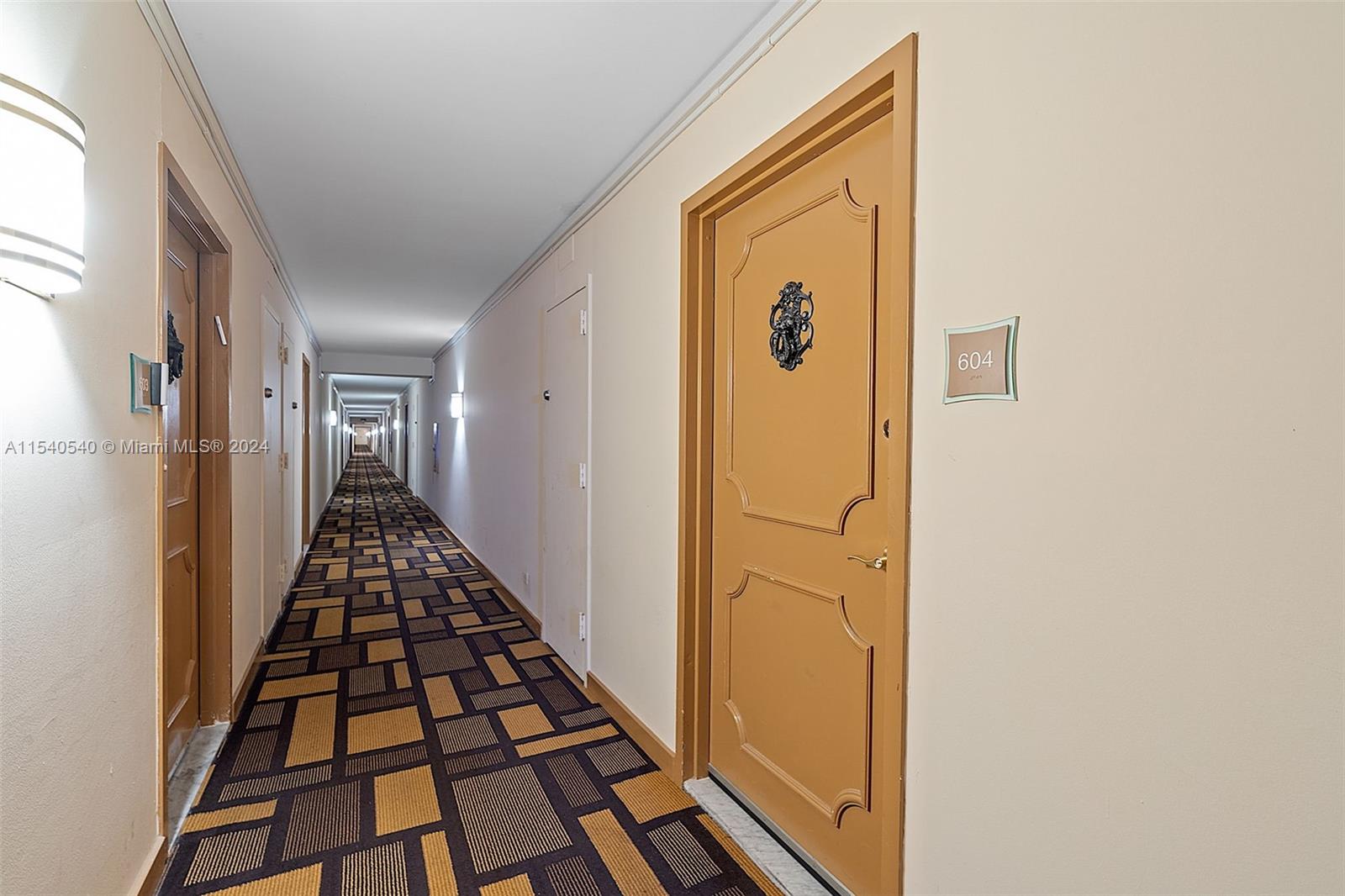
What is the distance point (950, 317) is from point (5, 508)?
170 cm

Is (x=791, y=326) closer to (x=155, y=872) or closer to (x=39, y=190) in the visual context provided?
(x=39, y=190)

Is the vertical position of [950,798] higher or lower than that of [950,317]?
lower

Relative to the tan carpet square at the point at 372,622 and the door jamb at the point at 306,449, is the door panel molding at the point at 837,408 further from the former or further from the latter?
the door jamb at the point at 306,449

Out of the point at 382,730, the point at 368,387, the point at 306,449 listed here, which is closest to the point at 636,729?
the point at 382,730

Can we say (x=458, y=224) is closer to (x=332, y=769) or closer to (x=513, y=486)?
(x=513, y=486)

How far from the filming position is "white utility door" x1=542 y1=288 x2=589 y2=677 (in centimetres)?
321

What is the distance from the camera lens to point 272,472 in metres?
Answer: 4.20

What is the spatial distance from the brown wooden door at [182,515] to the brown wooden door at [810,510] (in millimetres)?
1956

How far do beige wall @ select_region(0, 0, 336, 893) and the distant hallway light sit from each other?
0.31 ft

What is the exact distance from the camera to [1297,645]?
80 cm

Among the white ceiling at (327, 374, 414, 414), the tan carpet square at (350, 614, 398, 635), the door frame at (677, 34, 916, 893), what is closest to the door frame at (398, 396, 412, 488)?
the white ceiling at (327, 374, 414, 414)

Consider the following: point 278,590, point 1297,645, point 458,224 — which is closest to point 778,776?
point 1297,645

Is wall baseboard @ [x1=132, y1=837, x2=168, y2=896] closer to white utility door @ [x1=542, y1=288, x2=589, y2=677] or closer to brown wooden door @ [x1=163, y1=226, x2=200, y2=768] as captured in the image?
brown wooden door @ [x1=163, y1=226, x2=200, y2=768]

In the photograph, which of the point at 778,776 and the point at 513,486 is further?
the point at 513,486
